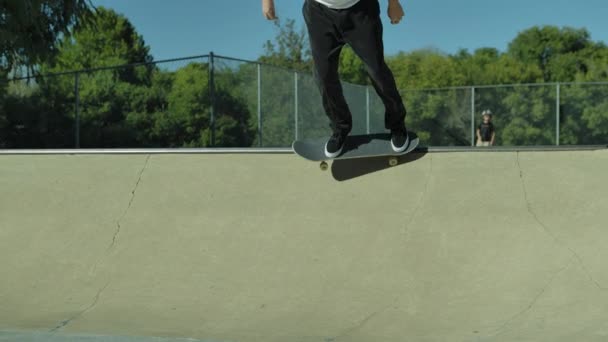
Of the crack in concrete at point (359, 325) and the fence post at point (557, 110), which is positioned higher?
the fence post at point (557, 110)

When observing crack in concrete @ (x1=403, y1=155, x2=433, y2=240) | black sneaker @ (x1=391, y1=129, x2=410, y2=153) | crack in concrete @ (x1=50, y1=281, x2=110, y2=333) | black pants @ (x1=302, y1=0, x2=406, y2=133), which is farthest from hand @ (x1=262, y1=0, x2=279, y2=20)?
crack in concrete @ (x1=50, y1=281, x2=110, y2=333)

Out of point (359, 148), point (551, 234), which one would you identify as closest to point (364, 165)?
point (359, 148)

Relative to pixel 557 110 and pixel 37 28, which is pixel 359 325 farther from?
pixel 557 110

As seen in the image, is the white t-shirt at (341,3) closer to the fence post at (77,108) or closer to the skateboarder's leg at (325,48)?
the skateboarder's leg at (325,48)

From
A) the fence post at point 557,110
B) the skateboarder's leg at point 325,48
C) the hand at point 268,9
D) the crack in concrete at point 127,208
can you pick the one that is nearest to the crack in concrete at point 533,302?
the skateboarder's leg at point 325,48

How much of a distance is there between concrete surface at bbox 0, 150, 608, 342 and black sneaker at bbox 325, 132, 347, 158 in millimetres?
138

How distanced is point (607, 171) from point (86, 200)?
3.29 m

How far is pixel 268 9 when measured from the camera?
15.0 ft

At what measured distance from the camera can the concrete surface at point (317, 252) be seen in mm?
3820

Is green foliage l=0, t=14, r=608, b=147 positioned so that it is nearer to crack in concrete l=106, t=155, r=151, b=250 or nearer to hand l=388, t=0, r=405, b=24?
crack in concrete l=106, t=155, r=151, b=250

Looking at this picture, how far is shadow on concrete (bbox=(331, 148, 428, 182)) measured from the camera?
4.72 meters

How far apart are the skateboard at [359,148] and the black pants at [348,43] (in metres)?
0.13

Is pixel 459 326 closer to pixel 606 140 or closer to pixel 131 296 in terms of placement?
pixel 131 296

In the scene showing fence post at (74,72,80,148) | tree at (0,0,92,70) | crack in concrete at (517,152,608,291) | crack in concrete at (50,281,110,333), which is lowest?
crack in concrete at (50,281,110,333)
